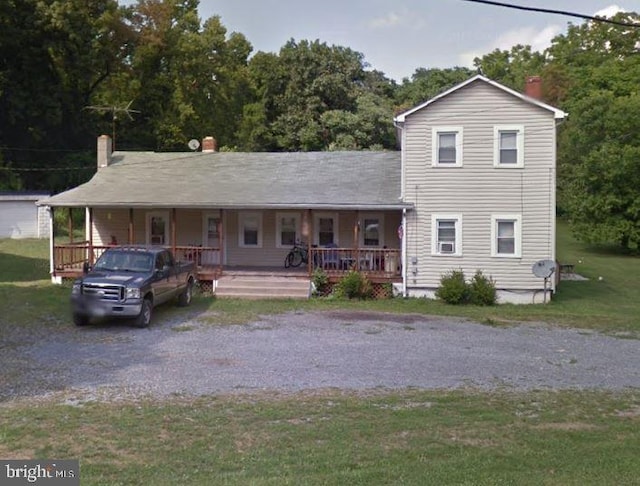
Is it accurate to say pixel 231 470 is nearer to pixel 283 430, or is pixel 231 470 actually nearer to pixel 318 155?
pixel 283 430

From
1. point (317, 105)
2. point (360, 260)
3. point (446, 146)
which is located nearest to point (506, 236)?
point (446, 146)

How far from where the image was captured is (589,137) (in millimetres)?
40656

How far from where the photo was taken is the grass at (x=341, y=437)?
17.0 ft

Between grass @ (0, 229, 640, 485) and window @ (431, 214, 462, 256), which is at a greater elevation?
window @ (431, 214, 462, 256)

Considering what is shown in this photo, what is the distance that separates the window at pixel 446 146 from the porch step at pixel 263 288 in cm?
557

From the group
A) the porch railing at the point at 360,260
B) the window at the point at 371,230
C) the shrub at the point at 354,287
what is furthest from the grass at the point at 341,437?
the window at the point at 371,230

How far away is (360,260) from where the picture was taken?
20.0m

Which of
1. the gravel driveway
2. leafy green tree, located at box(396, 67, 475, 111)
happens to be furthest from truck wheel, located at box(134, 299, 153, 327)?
leafy green tree, located at box(396, 67, 475, 111)

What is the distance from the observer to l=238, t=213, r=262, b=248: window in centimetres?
2238

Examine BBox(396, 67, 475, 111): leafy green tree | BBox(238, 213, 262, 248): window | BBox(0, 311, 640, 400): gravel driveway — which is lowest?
BBox(0, 311, 640, 400): gravel driveway

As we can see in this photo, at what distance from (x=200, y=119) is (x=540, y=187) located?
3403 cm

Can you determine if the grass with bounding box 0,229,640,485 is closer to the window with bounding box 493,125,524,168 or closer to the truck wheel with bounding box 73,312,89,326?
the truck wheel with bounding box 73,312,89,326

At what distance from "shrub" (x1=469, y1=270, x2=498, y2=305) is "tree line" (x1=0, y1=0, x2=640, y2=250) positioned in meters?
23.4

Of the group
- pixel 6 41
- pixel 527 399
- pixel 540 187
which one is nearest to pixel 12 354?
pixel 527 399
